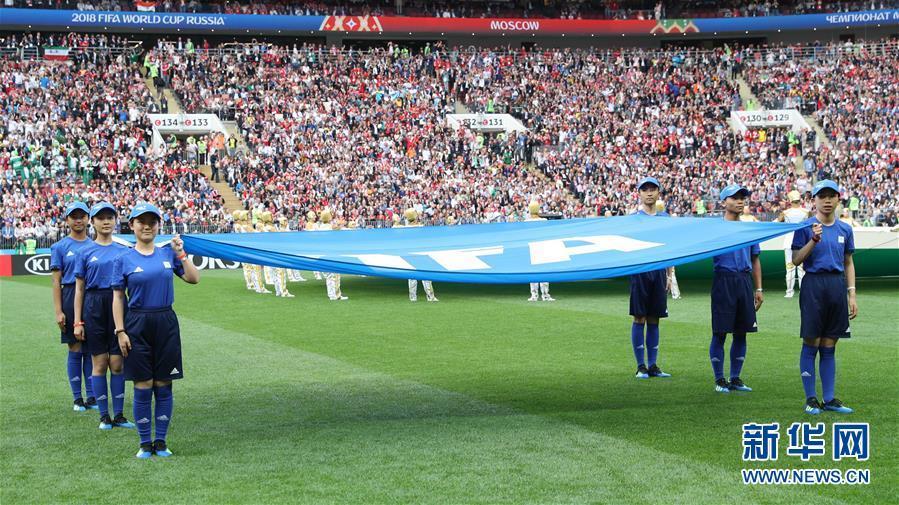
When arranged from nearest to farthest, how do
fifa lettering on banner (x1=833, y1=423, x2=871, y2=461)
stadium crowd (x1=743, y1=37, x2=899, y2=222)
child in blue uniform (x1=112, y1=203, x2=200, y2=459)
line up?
fifa lettering on banner (x1=833, y1=423, x2=871, y2=461), child in blue uniform (x1=112, y1=203, x2=200, y2=459), stadium crowd (x1=743, y1=37, x2=899, y2=222)

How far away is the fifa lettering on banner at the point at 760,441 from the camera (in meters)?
7.28

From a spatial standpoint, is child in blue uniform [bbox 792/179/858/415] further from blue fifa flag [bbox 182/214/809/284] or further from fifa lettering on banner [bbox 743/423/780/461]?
fifa lettering on banner [bbox 743/423/780/461]

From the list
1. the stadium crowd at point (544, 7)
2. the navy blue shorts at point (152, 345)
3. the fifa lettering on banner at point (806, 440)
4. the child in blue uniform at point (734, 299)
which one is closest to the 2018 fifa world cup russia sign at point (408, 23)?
the stadium crowd at point (544, 7)

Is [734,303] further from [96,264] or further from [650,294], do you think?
[96,264]

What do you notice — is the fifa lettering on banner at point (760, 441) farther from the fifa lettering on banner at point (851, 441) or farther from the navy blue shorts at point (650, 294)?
the navy blue shorts at point (650, 294)

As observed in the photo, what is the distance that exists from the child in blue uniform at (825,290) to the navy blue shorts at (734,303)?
999 millimetres

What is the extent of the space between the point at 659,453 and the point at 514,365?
4.44 metres

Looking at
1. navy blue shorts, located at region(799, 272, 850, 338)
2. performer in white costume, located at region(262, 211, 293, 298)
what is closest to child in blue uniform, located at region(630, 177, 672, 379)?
navy blue shorts, located at region(799, 272, 850, 338)

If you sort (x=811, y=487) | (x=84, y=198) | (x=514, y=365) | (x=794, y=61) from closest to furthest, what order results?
(x=811, y=487) < (x=514, y=365) < (x=84, y=198) < (x=794, y=61)

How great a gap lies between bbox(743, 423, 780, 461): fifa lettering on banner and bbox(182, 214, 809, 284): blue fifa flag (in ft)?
4.93

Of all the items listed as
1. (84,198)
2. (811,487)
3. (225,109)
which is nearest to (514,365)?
(811,487)

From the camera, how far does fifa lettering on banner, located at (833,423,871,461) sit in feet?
23.8

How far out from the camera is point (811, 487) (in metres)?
6.58

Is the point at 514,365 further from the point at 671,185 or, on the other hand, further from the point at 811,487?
the point at 671,185
